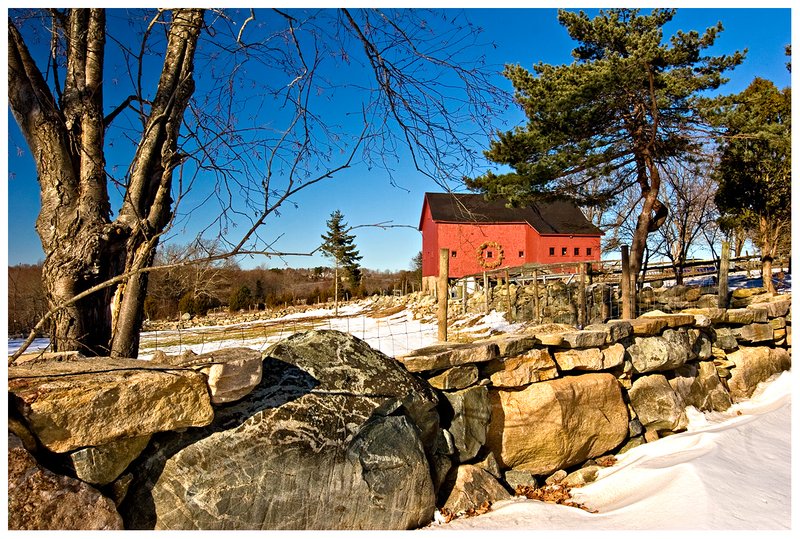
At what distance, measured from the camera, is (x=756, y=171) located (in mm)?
12078

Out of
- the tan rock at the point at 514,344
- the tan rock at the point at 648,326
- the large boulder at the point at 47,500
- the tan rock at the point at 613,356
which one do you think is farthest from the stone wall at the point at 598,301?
the large boulder at the point at 47,500

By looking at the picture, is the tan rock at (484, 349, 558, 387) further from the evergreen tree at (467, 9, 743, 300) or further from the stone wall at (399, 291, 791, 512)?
the evergreen tree at (467, 9, 743, 300)

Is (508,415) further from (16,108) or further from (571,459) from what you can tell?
(16,108)

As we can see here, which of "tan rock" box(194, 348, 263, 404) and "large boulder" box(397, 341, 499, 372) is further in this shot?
"large boulder" box(397, 341, 499, 372)

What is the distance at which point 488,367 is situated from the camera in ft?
11.2

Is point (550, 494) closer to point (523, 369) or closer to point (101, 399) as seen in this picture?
point (523, 369)

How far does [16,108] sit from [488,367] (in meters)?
3.26

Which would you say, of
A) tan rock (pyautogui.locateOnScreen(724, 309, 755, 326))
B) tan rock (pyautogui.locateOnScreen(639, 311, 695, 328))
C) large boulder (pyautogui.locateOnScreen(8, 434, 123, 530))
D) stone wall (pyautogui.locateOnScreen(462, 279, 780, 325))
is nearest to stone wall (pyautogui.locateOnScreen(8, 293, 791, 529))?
large boulder (pyautogui.locateOnScreen(8, 434, 123, 530))

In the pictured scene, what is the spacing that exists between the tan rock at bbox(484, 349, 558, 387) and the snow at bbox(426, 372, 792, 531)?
2.64 ft

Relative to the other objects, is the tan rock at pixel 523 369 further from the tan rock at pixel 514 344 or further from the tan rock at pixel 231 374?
the tan rock at pixel 231 374

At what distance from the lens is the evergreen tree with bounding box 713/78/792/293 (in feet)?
30.5
